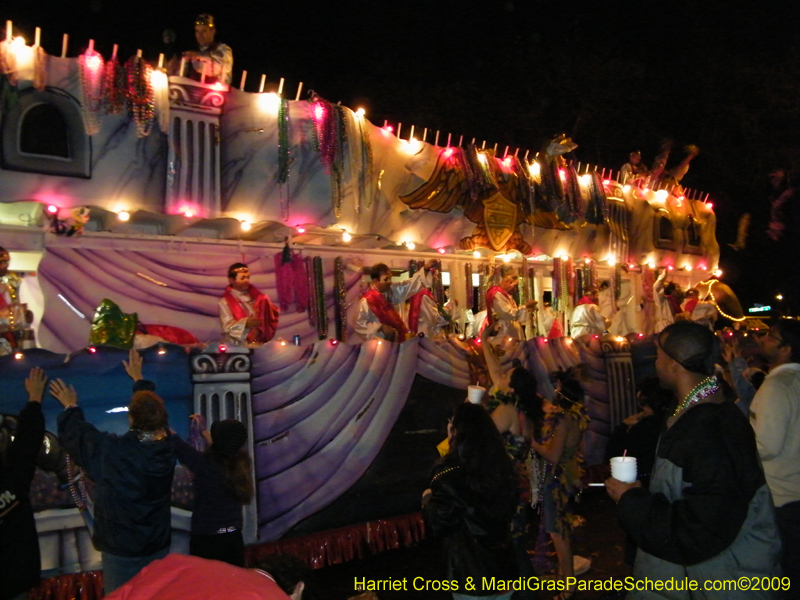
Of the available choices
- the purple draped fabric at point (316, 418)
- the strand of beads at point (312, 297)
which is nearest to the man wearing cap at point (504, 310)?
the strand of beads at point (312, 297)

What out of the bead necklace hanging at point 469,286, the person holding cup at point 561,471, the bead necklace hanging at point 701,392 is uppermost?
the bead necklace hanging at point 469,286

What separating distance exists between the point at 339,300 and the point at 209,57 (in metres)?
3.36

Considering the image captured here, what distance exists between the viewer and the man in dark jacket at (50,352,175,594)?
11.8 ft

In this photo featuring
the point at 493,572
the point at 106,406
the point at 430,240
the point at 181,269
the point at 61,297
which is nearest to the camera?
the point at 493,572

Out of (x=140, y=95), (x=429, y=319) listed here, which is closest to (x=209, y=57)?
(x=140, y=95)

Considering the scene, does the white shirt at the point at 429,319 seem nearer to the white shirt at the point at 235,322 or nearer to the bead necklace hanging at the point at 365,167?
the bead necklace hanging at the point at 365,167

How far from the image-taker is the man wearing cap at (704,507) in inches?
89.7

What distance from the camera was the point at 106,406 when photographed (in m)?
5.16

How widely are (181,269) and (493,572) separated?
5.67m

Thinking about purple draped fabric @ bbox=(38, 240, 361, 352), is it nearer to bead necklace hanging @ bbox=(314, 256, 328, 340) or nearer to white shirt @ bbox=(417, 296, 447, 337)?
bead necklace hanging @ bbox=(314, 256, 328, 340)

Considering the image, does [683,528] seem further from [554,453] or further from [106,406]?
[106,406]

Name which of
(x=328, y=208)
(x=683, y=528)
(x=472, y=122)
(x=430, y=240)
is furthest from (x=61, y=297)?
(x=472, y=122)

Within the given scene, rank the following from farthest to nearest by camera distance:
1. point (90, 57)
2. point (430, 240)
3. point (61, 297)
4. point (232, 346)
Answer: point (430, 240) < point (61, 297) < point (90, 57) < point (232, 346)

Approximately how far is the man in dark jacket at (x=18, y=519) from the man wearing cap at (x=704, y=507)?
268cm
